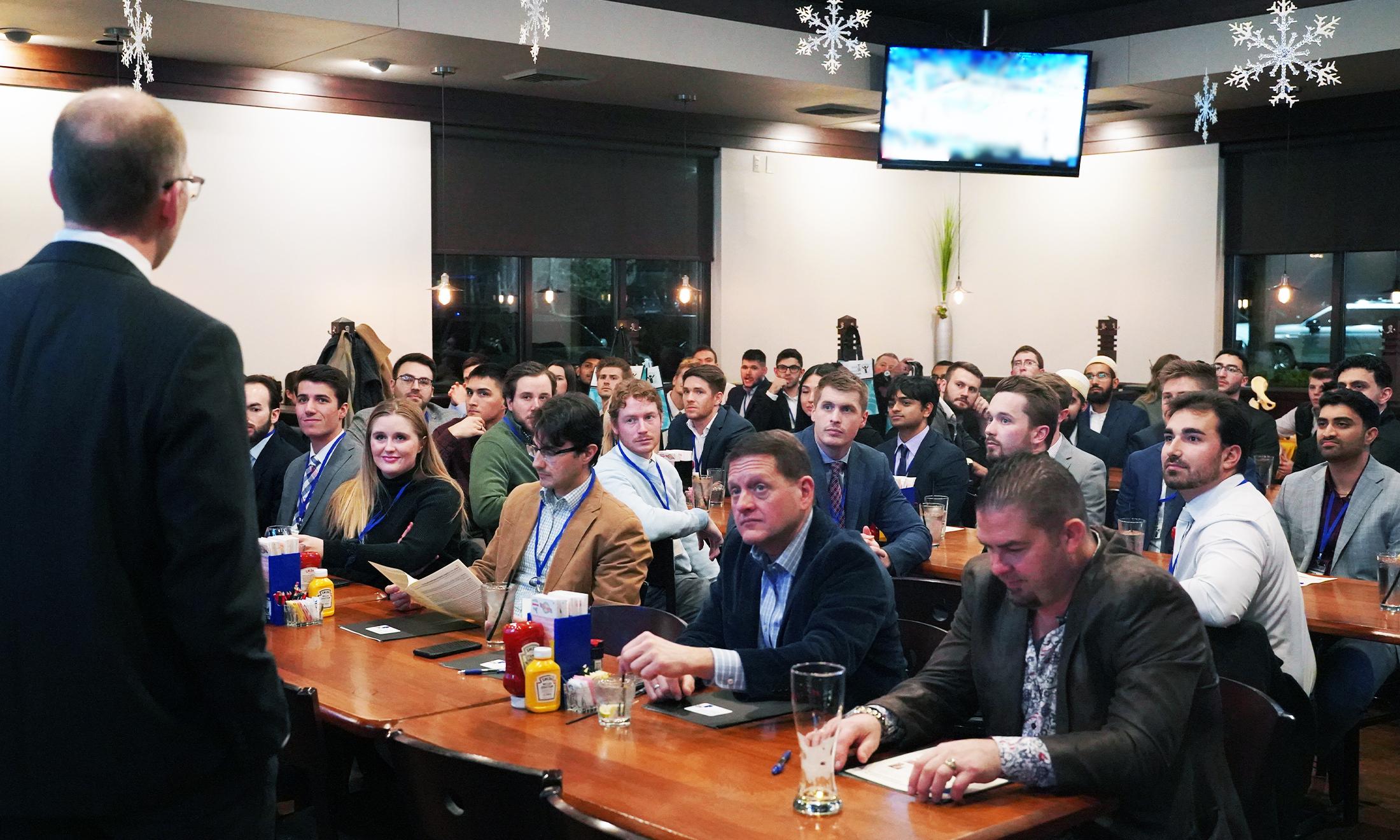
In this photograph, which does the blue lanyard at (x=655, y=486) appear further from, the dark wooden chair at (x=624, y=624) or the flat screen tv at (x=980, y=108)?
the flat screen tv at (x=980, y=108)

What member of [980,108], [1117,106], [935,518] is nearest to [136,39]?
[935,518]

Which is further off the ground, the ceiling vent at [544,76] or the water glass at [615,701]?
the ceiling vent at [544,76]

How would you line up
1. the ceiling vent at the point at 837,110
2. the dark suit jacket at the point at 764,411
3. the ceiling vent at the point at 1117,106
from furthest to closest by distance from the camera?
1. the ceiling vent at the point at 837,110
2. the ceiling vent at the point at 1117,106
3. the dark suit jacket at the point at 764,411

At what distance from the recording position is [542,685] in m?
3.04

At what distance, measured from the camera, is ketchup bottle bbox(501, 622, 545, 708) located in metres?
3.08

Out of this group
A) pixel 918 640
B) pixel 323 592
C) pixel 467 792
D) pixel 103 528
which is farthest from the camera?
pixel 323 592

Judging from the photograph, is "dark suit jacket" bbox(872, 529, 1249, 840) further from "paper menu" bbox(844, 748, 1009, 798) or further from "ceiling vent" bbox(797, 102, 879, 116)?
"ceiling vent" bbox(797, 102, 879, 116)

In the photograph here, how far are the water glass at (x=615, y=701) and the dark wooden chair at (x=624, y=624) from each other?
811mm

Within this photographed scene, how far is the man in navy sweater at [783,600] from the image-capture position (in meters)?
3.05

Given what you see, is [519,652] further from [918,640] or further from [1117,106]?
[1117,106]

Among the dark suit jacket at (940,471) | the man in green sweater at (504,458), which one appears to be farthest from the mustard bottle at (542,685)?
the dark suit jacket at (940,471)

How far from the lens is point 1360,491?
4.98 m

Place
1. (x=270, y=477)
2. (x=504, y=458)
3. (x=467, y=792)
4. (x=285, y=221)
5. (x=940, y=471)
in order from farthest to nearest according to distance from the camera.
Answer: (x=285, y=221) < (x=940, y=471) < (x=270, y=477) < (x=504, y=458) < (x=467, y=792)

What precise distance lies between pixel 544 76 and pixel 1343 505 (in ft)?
19.9
